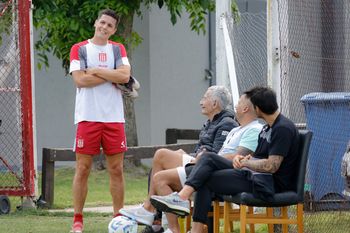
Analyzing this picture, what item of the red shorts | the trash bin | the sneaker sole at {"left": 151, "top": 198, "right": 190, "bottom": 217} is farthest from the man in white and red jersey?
the trash bin

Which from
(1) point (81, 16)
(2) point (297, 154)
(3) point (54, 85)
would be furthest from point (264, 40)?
(3) point (54, 85)

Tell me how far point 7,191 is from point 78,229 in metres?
2.48

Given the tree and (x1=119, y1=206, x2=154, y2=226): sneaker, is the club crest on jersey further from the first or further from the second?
the tree

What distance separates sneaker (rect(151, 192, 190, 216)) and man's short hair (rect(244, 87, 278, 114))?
920 mm

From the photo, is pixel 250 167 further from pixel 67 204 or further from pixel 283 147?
pixel 67 204

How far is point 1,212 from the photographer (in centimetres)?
1198

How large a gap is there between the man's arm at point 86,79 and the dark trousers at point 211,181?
171 centimetres

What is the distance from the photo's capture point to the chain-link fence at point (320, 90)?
9.68 meters

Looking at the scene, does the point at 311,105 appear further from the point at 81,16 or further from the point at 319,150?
the point at 81,16

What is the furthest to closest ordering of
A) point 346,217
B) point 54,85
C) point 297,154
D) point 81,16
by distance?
point 54,85, point 81,16, point 346,217, point 297,154

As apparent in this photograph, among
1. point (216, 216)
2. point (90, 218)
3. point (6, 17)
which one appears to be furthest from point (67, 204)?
point (216, 216)

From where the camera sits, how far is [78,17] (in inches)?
678

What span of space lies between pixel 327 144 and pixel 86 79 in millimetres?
2191

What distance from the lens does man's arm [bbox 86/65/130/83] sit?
999 cm
